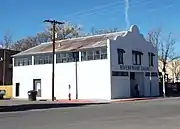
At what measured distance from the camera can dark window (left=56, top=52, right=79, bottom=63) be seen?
49.3m

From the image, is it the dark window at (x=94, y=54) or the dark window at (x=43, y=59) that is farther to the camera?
the dark window at (x=43, y=59)

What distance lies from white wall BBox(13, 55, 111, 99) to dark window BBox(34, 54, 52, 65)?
23.0 inches

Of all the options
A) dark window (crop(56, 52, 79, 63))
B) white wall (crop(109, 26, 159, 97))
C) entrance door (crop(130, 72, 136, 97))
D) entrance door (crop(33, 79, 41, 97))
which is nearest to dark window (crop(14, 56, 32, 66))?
entrance door (crop(33, 79, 41, 97))

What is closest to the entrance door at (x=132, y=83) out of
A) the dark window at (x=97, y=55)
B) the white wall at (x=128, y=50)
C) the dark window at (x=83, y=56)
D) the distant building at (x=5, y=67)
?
the white wall at (x=128, y=50)

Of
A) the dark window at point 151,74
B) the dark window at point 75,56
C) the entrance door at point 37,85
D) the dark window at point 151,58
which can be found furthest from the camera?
the dark window at point 151,58

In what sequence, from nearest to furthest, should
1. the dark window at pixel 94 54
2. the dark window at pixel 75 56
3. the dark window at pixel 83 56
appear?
the dark window at pixel 94 54 < the dark window at pixel 83 56 < the dark window at pixel 75 56

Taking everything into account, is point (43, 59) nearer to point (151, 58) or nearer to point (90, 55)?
point (90, 55)

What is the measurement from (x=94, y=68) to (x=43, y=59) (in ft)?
32.7

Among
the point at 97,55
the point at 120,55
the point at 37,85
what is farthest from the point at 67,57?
the point at 120,55

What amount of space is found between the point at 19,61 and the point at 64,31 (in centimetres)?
2701

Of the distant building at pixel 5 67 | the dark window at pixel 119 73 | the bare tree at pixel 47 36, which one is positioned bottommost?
the dark window at pixel 119 73

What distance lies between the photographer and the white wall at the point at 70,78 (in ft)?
151

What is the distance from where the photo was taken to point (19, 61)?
57.4 m

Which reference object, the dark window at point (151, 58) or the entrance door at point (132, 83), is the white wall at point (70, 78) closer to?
the entrance door at point (132, 83)
